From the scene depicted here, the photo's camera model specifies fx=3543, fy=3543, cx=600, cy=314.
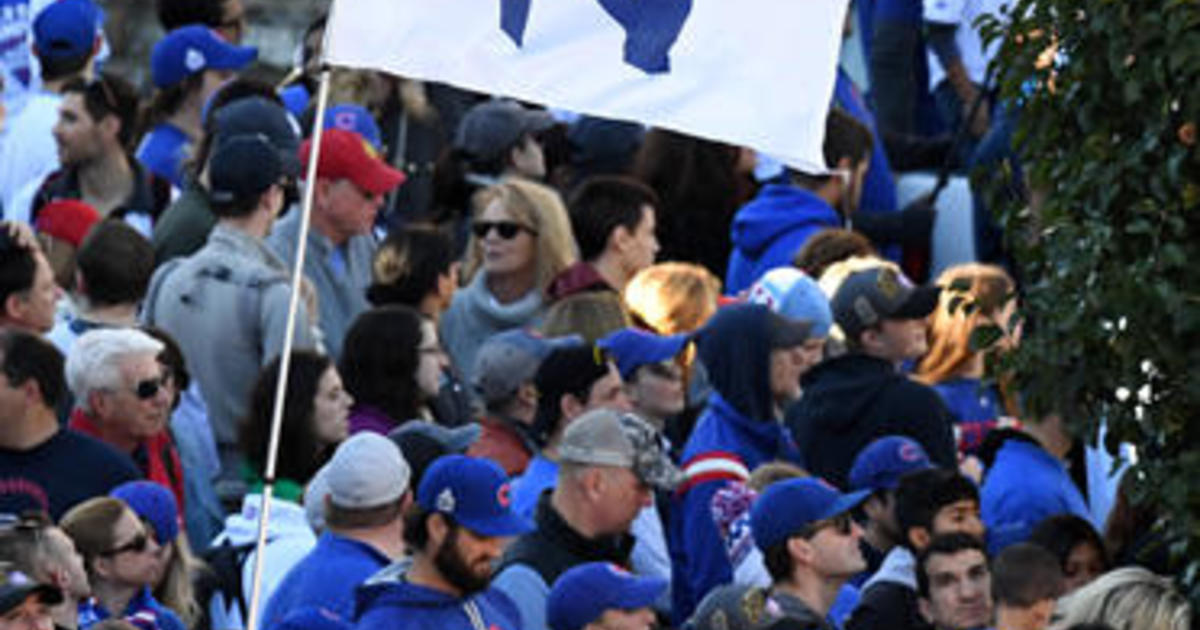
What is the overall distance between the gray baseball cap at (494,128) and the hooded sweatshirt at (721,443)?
3.06 m

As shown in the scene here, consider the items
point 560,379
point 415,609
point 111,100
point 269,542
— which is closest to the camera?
point 415,609

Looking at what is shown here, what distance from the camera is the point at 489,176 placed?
50.0 feet

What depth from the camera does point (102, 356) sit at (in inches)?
439

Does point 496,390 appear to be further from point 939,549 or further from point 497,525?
point 497,525

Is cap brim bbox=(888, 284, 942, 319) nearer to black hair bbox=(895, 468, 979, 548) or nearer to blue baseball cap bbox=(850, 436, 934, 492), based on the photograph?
blue baseball cap bbox=(850, 436, 934, 492)

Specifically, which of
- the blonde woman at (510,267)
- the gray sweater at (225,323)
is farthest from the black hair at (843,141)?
the gray sweater at (225,323)

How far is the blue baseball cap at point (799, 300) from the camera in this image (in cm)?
1233

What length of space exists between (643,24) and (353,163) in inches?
179

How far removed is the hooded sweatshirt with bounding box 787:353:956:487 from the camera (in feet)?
39.0

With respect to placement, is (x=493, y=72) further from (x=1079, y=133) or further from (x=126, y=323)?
(x=126, y=323)

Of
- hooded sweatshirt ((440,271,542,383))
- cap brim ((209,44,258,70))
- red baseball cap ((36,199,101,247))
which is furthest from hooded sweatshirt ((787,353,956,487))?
cap brim ((209,44,258,70))

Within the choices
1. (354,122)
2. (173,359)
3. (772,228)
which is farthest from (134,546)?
(772,228)

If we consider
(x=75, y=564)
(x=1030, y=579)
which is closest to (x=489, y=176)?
(x=1030, y=579)

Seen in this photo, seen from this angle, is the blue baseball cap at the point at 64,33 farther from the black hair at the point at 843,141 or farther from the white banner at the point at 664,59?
the white banner at the point at 664,59
